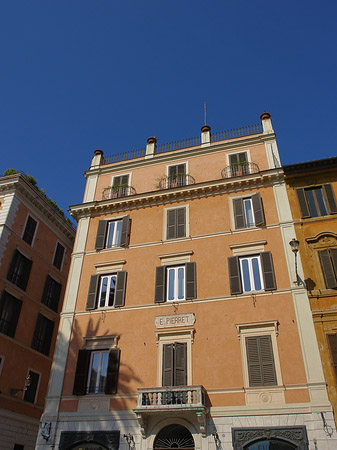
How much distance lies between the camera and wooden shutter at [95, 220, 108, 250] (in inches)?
871

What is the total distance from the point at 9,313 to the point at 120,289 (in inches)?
314

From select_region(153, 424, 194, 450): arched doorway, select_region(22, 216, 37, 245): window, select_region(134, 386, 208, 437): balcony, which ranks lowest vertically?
select_region(153, 424, 194, 450): arched doorway

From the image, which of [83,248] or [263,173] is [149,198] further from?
[263,173]

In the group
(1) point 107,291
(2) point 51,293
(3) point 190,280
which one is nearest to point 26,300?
(2) point 51,293

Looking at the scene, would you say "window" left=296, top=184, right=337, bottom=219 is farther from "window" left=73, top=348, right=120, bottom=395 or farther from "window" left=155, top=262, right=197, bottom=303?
"window" left=73, top=348, right=120, bottom=395

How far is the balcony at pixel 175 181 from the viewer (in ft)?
76.6

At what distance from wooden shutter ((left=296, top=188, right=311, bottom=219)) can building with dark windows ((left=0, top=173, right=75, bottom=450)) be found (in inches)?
670

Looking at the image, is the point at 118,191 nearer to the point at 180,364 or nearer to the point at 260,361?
the point at 180,364

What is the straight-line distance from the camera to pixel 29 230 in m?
26.6

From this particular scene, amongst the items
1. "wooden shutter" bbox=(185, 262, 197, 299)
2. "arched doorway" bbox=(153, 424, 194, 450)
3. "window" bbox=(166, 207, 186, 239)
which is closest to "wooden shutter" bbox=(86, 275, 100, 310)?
"window" bbox=(166, 207, 186, 239)

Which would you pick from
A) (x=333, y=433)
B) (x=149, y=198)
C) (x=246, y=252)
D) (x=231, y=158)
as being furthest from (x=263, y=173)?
(x=333, y=433)

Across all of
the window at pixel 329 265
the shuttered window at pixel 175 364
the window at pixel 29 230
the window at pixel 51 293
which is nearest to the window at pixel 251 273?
the window at pixel 329 265

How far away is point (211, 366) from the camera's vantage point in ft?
54.6

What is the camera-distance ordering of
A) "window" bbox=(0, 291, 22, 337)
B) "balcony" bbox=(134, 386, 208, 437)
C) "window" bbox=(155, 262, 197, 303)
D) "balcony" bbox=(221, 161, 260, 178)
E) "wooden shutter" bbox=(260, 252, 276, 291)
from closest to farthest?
1. "balcony" bbox=(134, 386, 208, 437)
2. "wooden shutter" bbox=(260, 252, 276, 291)
3. "window" bbox=(155, 262, 197, 303)
4. "balcony" bbox=(221, 161, 260, 178)
5. "window" bbox=(0, 291, 22, 337)
